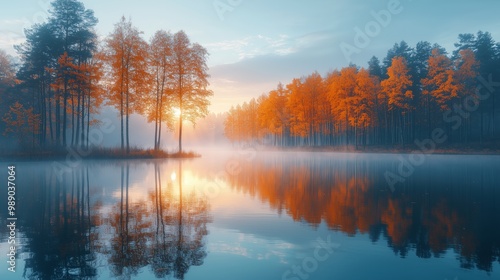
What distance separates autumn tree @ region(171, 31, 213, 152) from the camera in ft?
137

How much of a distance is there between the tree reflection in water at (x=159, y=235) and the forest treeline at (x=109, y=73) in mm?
26437

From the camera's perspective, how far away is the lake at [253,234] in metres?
6.41

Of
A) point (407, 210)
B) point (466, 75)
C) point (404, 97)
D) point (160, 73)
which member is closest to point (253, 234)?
point (407, 210)

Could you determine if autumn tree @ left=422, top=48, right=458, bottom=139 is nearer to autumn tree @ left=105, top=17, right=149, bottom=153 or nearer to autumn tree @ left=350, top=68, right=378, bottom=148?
autumn tree @ left=350, top=68, right=378, bottom=148

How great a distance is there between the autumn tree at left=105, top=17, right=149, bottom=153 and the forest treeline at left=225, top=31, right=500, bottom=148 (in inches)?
1359

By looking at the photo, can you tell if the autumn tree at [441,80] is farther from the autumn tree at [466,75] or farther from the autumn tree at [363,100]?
the autumn tree at [363,100]

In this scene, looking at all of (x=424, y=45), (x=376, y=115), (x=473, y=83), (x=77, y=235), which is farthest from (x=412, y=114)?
(x=77, y=235)

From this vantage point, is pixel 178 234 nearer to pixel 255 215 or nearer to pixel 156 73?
pixel 255 215

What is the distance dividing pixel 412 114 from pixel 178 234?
5947 cm

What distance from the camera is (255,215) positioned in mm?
11125

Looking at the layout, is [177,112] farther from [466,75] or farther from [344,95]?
[466,75]

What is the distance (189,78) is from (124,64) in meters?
7.93

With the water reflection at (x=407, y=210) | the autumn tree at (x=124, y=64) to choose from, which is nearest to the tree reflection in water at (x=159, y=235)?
the water reflection at (x=407, y=210)

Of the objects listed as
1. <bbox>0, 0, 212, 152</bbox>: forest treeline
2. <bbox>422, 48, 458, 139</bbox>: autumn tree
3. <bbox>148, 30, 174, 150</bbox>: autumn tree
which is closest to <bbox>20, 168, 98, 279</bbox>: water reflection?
<bbox>0, 0, 212, 152</bbox>: forest treeline
